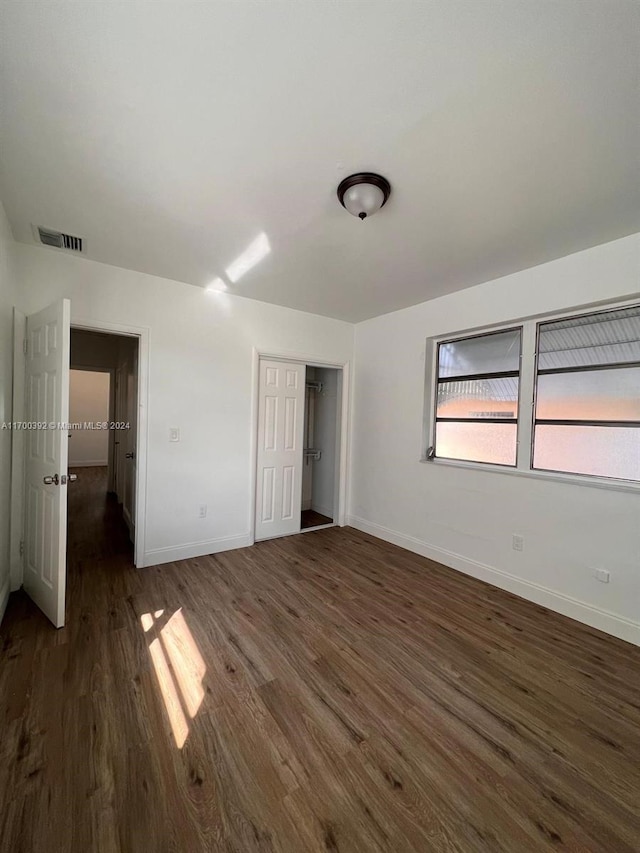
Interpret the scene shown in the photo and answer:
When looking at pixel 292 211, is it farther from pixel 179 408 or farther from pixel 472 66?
pixel 179 408

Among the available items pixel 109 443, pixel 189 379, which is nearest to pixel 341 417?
pixel 189 379

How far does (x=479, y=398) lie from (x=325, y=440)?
2.27 meters

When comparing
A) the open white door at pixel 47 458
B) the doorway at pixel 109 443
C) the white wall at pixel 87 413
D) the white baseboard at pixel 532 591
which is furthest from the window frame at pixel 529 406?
the white wall at pixel 87 413

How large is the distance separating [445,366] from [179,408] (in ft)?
8.96

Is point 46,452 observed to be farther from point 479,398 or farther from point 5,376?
point 479,398

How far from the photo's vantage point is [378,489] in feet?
13.5

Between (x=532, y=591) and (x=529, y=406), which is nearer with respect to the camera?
(x=532, y=591)

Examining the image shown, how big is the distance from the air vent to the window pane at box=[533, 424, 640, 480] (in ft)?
12.8

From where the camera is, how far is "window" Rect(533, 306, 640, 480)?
7.74 ft

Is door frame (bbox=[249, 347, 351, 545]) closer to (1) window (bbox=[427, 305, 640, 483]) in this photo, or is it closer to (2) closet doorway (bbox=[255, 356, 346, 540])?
(2) closet doorway (bbox=[255, 356, 346, 540])

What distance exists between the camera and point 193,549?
340 centimetres

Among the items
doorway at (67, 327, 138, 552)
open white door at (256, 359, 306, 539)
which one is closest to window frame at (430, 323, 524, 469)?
open white door at (256, 359, 306, 539)

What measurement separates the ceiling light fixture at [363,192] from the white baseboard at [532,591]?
2963 millimetres

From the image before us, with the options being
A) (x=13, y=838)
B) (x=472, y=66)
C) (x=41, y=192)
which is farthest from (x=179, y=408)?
(x=472, y=66)
